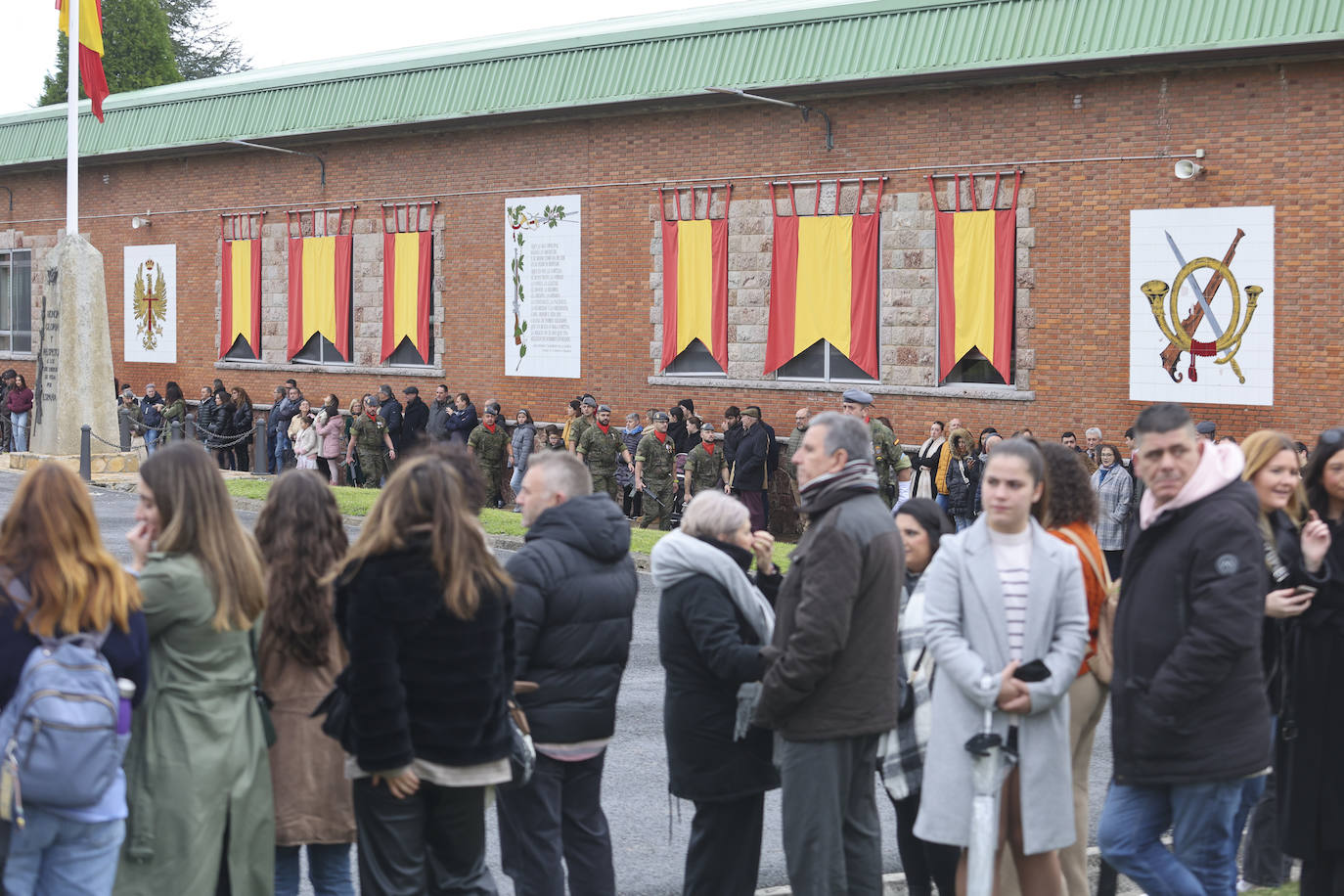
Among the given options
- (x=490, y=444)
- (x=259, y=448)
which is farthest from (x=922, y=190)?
(x=259, y=448)

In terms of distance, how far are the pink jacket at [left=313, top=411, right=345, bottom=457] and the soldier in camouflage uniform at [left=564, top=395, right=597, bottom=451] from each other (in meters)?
6.37

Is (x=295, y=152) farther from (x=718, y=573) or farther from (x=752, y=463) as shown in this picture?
(x=718, y=573)

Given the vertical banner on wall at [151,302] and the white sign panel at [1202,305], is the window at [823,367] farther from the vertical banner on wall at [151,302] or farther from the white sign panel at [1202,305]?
the vertical banner on wall at [151,302]

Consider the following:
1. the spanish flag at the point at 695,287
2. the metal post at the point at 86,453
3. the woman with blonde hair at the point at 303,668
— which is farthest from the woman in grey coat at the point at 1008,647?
the metal post at the point at 86,453

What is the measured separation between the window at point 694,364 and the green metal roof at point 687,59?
371 centimetres

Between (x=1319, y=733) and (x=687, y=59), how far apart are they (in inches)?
740

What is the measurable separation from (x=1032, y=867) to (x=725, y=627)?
4.39ft

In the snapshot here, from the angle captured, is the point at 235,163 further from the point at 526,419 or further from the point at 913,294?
the point at 913,294

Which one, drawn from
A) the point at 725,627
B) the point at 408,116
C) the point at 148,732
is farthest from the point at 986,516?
the point at 408,116

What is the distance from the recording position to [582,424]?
21.7m

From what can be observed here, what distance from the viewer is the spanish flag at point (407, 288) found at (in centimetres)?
2695

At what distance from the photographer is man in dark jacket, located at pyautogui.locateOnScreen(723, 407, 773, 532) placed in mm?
20688

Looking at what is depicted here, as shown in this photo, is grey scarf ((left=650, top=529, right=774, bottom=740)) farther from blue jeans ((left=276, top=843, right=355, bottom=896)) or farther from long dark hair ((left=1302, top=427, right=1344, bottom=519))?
long dark hair ((left=1302, top=427, right=1344, bottom=519))

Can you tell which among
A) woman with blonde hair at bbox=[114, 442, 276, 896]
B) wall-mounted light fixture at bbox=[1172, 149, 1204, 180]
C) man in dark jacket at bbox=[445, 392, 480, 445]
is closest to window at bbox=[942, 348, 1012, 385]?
wall-mounted light fixture at bbox=[1172, 149, 1204, 180]
